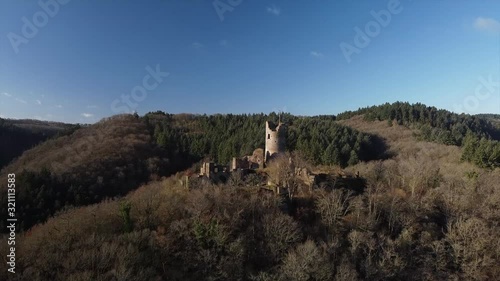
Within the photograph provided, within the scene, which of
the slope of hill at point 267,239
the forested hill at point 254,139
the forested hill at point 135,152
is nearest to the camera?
the slope of hill at point 267,239

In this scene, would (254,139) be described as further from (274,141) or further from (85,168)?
(274,141)

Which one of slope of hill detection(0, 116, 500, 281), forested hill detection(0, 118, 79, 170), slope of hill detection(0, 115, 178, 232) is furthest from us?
forested hill detection(0, 118, 79, 170)

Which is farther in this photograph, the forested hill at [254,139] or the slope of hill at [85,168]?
the forested hill at [254,139]

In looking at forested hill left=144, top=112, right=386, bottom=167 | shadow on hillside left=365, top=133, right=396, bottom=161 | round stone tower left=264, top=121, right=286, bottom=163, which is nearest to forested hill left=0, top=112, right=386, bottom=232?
forested hill left=144, top=112, right=386, bottom=167

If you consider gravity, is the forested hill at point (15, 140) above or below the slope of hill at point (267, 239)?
above

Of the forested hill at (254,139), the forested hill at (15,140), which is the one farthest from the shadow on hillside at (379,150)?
the forested hill at (15,140)

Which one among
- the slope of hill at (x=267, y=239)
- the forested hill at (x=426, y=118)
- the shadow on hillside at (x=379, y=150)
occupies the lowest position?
the slope of hill at (x=267, y=239)

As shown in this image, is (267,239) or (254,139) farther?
(254,139)

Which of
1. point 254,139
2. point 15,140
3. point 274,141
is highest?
point 254,139

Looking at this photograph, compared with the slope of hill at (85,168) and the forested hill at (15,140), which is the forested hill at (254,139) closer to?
the slope of hill at (85,168)

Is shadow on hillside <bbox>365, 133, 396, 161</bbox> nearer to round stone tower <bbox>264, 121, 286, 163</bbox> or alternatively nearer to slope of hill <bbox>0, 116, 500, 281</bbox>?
slope of hill <bbox>0, 116, 500, 281</bbox>

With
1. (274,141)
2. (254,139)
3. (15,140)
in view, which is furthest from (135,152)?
(15,140)

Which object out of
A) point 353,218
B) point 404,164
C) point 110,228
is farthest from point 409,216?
point 110,228
